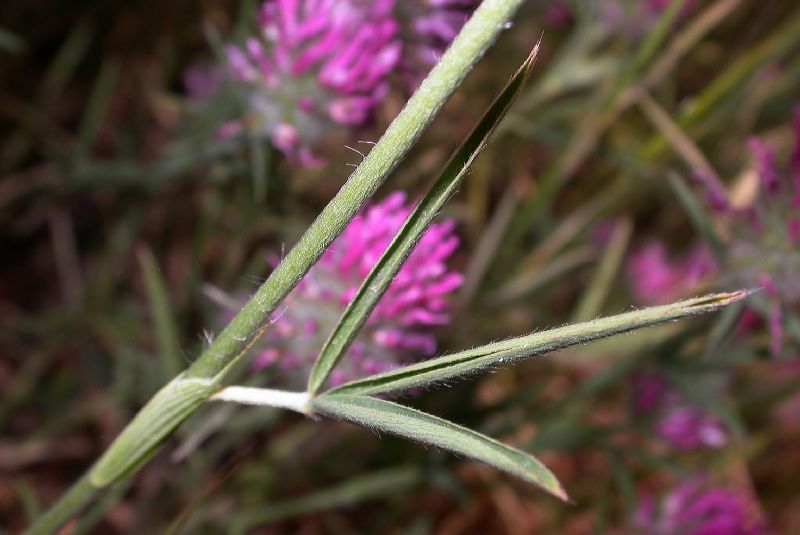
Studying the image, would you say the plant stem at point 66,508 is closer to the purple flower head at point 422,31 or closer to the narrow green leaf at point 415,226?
the narrow green leaf at point 415,226

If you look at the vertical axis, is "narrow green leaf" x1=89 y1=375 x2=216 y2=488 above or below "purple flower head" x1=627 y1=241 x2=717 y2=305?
above

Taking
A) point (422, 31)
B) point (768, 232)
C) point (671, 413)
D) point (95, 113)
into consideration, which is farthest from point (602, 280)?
point (95, 113)

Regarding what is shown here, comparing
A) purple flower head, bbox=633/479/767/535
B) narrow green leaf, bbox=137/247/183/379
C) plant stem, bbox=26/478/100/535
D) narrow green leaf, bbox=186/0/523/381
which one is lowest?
purple flower head, bbox=633/479/767/535

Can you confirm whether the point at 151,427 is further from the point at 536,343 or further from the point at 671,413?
the point at 671,413

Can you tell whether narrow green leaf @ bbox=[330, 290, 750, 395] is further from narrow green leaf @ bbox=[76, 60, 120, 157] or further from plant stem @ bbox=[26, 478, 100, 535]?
narrow green leaf @ bbox=[76, 60, 120, 157]

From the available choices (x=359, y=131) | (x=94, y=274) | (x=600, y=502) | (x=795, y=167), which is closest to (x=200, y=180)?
(x=94, y=274)

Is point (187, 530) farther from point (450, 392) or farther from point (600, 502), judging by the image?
point (600, 502)

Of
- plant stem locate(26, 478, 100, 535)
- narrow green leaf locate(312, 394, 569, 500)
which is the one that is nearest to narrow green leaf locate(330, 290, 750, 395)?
narrow green leaf locate(312, 394, 569, 500)

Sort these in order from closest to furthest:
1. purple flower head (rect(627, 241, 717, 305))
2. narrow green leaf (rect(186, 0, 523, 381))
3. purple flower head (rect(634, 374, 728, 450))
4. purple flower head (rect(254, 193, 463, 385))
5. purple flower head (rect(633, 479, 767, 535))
→ narrow green leaf (rect(186, 0, 523, 381)) → purple flower head (rect(254, 193, 463, 385)) → purple flower head (rect(633, 479, 767, 535)) → purple flower head (rect(634, 374, 728, 450)) → purple flower head (rect(627, 241, 717, 305))
